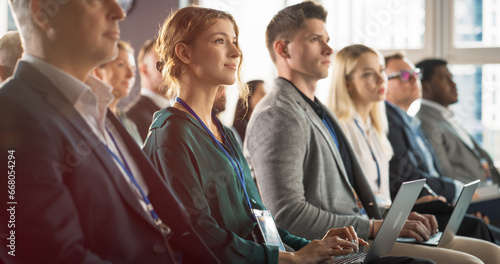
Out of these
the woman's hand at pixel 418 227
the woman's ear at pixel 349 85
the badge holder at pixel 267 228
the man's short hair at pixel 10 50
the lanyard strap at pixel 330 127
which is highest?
the man's short hair at pixel 10 50

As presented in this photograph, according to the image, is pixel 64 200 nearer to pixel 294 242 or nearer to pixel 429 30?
pixel 294 242

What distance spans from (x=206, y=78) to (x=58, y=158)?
1.80 ft

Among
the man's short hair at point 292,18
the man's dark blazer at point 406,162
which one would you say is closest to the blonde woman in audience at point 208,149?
the man's short hair at point 292,18

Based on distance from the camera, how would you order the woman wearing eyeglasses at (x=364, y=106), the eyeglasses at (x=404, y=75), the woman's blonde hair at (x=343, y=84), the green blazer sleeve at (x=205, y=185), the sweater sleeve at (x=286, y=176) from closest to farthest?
the green blazer sleeve at (x=205, y=185) < the sweater sleeve at (x=286, y=176) < the woman wearing eyeglasses at (x=364, y=106) < the woman's blonde hair at (x=343, y=84) < the eyeglasses at (x=404, y=75)

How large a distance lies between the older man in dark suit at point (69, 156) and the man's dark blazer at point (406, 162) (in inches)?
76.2

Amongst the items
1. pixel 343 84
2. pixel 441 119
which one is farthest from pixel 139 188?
pixel 441 119

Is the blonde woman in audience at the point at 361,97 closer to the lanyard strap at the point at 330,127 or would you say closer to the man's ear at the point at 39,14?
the lanyard strap at the point at 330,127

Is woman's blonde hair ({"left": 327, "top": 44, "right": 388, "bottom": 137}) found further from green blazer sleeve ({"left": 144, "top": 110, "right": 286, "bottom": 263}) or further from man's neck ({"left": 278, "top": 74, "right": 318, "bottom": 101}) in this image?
green blazer sleeve ({"left": 144, "top": 110, "right": 286, "bottom": 263})

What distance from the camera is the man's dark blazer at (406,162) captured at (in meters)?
2.78

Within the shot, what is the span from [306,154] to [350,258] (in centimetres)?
50

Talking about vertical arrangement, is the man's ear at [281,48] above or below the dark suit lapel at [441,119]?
above

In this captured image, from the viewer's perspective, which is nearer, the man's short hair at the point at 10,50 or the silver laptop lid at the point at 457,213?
the man's short hair at the point at 10,50

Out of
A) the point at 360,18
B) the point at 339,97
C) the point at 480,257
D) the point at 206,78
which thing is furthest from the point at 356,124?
the point at 360,18

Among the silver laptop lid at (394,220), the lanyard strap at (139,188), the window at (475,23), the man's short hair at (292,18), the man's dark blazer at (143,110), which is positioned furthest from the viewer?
the window at (475,23)
